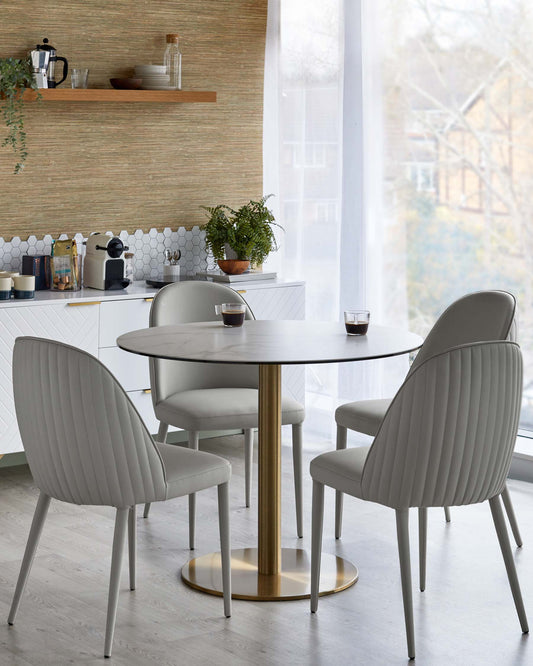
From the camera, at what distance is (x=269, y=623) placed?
3.04 m

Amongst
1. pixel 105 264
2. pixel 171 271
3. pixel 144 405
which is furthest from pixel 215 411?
pixel 171 271

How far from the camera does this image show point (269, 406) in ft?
10.8

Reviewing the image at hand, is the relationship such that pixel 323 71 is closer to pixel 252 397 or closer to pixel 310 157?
pixel 310 157

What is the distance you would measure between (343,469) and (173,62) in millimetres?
2774

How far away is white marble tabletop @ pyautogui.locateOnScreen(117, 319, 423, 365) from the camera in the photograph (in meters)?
2.96

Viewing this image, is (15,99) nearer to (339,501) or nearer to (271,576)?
(339,501)

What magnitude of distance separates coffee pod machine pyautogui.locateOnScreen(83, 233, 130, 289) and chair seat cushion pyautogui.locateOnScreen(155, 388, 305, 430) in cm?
111

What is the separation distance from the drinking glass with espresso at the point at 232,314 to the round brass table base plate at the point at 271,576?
0.78 metres

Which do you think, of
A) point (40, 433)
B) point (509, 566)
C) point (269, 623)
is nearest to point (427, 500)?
point (509, 566)

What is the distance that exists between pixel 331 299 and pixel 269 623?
2.52m

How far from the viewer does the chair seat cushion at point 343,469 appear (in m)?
2.91

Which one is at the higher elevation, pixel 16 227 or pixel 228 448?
pixel 16 227

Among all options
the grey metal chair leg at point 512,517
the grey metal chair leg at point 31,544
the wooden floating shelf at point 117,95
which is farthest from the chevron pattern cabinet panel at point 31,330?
the grey metal chair leg at point 512,517

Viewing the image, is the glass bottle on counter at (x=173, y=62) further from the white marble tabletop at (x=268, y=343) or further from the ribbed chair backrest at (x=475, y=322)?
the ribbed chair backrest at (x=475, y=322)
